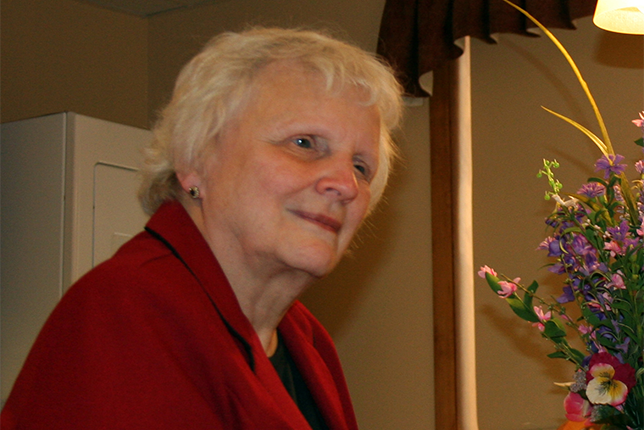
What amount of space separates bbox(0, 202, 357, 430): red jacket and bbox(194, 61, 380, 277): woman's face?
0.23ft

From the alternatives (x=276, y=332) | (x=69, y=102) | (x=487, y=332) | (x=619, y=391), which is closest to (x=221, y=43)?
(x=276, y=332)

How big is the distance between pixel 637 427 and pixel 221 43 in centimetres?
85

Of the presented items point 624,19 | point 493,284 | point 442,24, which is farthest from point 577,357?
point 442,24

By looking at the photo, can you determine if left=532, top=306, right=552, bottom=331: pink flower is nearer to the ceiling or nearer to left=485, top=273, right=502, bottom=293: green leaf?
left=485, top=273, right=502, bottom=293: green leaf

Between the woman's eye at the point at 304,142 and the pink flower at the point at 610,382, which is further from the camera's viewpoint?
the woman's eye at the point at 304,142

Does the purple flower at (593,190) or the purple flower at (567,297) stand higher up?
the purple flower at (593,190)

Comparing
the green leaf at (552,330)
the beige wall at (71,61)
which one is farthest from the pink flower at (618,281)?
the beige wall at (71,61)

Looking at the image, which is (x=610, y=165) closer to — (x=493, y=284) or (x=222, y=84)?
(x=493, y=284)

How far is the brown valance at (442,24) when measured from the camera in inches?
113

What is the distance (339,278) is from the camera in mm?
3594

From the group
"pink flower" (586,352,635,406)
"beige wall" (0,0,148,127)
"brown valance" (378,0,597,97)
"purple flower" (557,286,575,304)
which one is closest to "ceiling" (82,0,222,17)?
"beige wall" (0,0,148,127)

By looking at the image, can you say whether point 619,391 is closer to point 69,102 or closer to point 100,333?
point 100,333

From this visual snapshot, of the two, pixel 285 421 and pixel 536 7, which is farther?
pixel 536 7

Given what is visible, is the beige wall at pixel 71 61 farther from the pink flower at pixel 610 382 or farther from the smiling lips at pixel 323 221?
the pink flower at pixel 610 382
